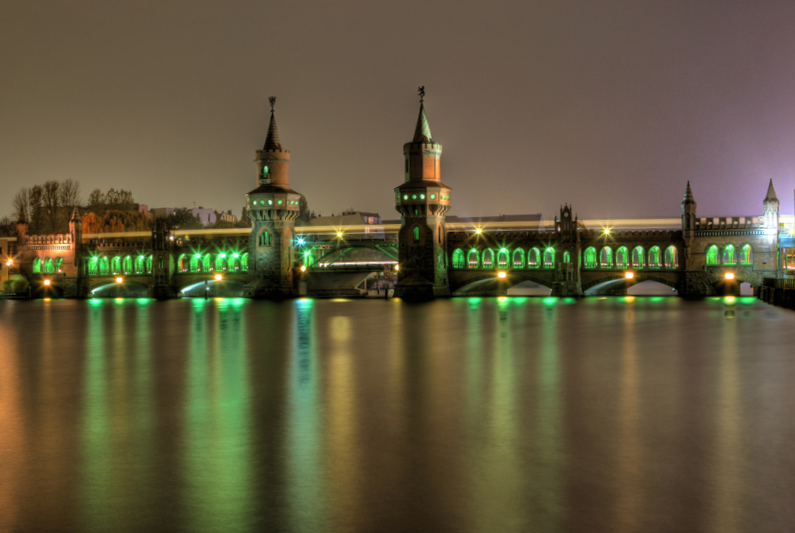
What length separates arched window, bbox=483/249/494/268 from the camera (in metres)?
70.7

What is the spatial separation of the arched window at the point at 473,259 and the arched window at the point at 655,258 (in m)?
15.8

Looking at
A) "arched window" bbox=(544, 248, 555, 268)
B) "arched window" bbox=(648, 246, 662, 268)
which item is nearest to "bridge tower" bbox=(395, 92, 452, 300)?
"arched window" bbox=(544, 248, 555, 268)

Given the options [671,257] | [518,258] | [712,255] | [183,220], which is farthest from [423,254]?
[183,220]

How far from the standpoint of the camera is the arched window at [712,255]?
2511 inches

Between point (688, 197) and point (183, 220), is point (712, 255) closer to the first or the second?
point (688, 197)

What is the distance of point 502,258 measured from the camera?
71.4 meters

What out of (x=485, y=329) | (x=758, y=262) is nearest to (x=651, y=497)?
(x=485, y=329)

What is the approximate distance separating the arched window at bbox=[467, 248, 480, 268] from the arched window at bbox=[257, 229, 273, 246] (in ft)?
65.2

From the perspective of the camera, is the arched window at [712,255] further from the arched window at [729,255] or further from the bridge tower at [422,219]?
the bridge tower at [422,219]

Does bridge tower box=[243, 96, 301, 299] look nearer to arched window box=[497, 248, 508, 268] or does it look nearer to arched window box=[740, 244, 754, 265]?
arched window box=[497, 248, 508, 268]

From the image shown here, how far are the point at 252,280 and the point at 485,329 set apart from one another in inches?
1635

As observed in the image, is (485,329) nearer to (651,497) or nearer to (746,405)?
(746,405)

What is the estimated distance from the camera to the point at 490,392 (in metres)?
19.9

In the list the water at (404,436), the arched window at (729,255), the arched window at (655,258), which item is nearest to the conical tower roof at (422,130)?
the arched window at (655,258)
